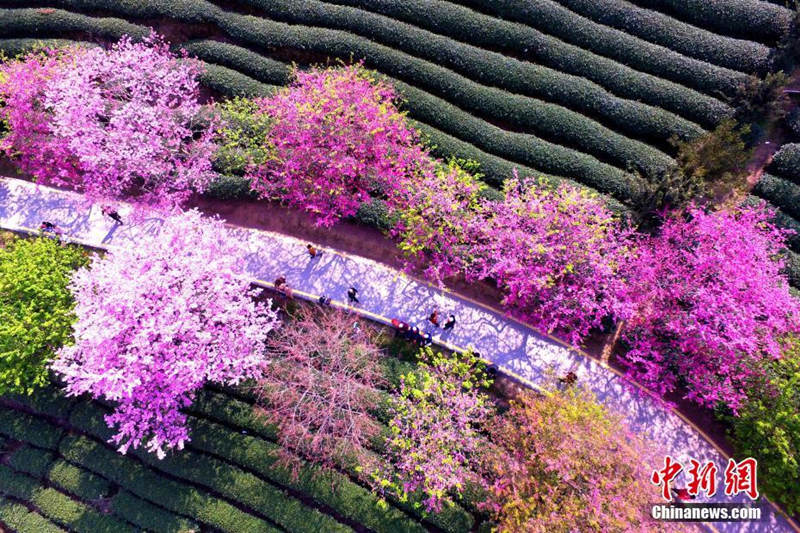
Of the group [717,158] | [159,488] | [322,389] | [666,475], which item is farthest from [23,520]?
[717,158]

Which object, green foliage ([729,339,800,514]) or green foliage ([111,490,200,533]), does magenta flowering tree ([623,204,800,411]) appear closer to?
green foliage ([729,339,800,514])

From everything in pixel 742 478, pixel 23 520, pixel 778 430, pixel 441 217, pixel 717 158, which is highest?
pixel 717 158

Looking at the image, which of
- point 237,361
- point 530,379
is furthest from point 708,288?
point 237,361

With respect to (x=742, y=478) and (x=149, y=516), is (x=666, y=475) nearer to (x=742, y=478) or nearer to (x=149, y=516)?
(x=742, y=478)

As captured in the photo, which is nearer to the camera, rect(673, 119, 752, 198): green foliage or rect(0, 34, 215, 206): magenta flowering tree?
rect(673, 119, 752, 198): green foliage

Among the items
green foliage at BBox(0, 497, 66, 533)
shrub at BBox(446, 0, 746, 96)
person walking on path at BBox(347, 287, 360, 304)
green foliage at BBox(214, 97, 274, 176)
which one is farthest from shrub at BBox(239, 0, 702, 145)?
green foliage at BBox(0, 497, 66, 533)
